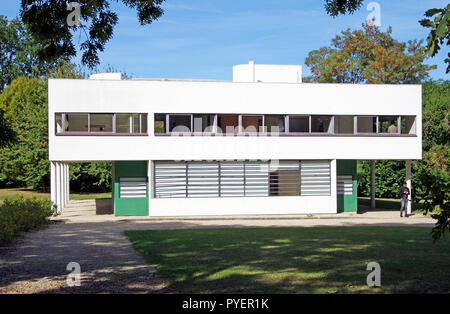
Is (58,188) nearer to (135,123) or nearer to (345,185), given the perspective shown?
(135,123)

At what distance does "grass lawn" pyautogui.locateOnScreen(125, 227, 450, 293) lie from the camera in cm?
874

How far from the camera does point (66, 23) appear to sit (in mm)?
10727

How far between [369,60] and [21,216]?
133 ft

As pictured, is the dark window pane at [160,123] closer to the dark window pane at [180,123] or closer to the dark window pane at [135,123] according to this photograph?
the dark window pane at [180,123]

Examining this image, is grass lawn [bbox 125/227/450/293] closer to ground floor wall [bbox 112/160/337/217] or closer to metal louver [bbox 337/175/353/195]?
ground floor wall [bbox 112/160/337/217]

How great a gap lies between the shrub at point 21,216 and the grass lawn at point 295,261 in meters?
3.77

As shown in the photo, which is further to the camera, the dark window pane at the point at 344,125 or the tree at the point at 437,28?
the dark window pane at the point at 344,125

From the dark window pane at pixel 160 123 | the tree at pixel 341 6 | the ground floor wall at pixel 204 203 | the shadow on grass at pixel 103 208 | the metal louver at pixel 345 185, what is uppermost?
the tree at pixel 341 6

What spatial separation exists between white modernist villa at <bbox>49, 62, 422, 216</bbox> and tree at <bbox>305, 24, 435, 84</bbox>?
22462 millimetres

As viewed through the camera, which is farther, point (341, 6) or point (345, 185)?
point (345, 185)

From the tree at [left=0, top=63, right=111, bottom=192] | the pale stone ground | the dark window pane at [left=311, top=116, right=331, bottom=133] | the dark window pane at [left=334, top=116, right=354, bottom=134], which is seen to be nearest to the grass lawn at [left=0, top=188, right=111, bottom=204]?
the tree at [left=0, top=63, right=111, bottom=192]

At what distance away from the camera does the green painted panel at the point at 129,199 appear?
2775cm

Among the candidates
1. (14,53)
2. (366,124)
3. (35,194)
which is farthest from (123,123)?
(14,53)

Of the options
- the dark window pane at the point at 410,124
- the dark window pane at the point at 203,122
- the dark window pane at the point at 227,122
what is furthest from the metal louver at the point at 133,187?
the dark window pane at the point at 410,124
